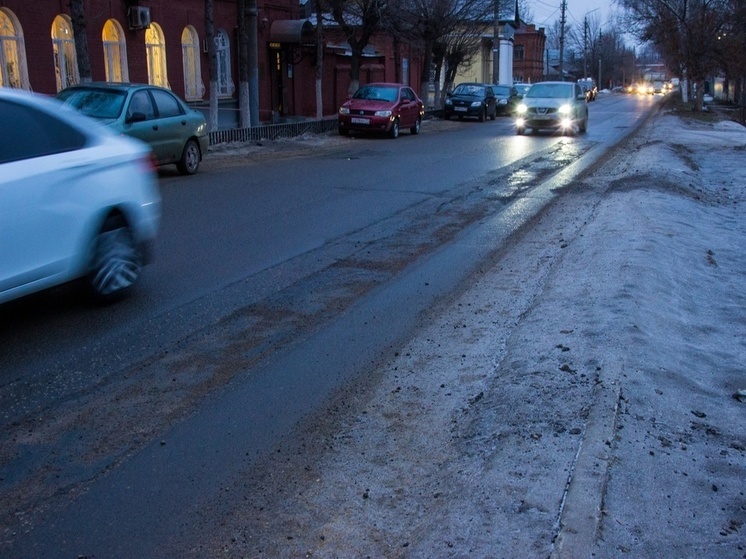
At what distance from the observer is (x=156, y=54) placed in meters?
24.4

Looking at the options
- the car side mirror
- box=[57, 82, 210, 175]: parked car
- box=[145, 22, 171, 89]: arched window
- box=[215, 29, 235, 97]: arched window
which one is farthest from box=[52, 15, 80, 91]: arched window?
the car side mirror

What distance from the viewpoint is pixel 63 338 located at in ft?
18.9

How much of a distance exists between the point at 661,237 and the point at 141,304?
547cm

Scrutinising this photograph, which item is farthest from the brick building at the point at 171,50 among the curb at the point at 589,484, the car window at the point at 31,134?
→ the curb at the point at 589,484

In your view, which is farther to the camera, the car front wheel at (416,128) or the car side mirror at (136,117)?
the car front wheel at (416,128)

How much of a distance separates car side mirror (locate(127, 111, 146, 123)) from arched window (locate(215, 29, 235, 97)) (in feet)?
48.2

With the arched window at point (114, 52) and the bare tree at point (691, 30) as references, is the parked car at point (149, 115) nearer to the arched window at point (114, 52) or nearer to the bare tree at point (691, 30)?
the arched window at point (114, 52)

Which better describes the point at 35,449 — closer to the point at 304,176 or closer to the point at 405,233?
the point at 405,233

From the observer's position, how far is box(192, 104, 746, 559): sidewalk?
10.9ft

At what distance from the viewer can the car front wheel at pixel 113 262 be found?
6340mm

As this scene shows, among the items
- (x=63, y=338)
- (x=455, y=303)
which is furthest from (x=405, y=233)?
(x=63, y=338)

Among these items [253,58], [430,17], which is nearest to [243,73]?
[253,58]

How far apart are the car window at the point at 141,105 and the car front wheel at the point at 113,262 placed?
22.9 ft

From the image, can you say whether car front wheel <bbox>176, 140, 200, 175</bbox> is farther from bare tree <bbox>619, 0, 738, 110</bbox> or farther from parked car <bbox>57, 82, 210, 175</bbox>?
bare tree <bbox>619, 0, 738, 110</bbox>
